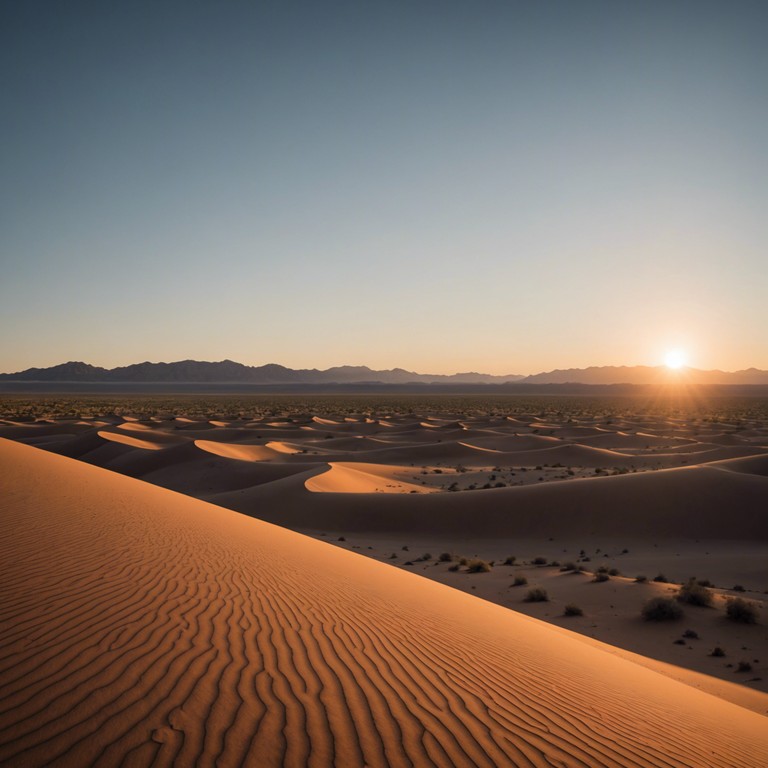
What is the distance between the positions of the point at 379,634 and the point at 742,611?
7.56 meters

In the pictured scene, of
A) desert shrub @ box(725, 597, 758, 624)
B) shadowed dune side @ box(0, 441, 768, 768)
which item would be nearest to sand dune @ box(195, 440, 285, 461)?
shadowed dune side @ box(0, 441, 768, 768)

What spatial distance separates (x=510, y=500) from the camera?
20.0 metres

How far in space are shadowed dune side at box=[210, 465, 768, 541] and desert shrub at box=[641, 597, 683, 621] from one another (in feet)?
25.7

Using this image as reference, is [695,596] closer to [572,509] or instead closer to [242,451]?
[572,509]

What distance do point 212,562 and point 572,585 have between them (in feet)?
26.6

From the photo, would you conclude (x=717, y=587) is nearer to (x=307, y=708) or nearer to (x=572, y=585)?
(x=572, y=585)

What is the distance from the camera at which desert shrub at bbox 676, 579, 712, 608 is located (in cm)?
1051

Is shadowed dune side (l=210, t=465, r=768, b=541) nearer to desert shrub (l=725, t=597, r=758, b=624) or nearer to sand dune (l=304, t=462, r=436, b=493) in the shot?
sand dune (l=304, t=462, r=436, b=493)

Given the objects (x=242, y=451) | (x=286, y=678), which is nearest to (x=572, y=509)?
(x=286, y=678)

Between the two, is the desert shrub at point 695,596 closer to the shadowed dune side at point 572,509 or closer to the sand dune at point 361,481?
the shadowed dune side at point 572,509

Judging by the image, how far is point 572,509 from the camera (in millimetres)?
19234

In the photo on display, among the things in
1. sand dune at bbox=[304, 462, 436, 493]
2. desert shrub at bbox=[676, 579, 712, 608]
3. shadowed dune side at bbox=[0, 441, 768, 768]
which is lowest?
sand dune at bbox=[304, 462, 436, 493]

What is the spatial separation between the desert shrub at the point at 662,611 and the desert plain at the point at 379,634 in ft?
0.16

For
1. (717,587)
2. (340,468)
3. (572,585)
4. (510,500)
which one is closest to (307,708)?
(572,585)
